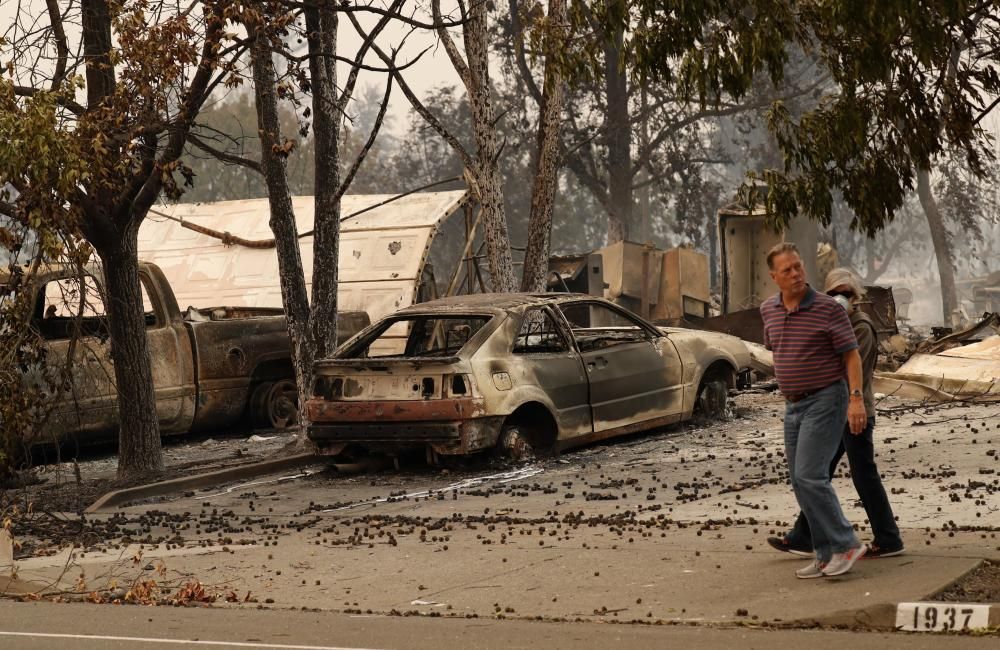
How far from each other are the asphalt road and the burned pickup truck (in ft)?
20.0

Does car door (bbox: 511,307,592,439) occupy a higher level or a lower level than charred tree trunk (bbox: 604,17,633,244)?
lower

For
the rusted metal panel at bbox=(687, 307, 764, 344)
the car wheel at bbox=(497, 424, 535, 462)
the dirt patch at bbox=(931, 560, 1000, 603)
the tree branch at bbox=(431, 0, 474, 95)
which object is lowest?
the dirt patch at bbox=(931, 560, 1000, 603)

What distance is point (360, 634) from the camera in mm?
7367

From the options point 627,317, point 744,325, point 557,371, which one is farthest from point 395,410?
point 744,325

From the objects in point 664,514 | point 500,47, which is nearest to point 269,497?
point 664,514

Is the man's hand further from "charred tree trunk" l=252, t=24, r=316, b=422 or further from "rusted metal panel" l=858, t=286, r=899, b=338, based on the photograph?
"rusted metal panel" l=858, t=286, r=899, b=338

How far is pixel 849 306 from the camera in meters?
8.34

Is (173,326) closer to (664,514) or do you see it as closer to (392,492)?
(392,492)

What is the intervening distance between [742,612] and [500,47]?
38383 mm

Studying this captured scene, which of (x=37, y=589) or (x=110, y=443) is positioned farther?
(x=110, y=443)

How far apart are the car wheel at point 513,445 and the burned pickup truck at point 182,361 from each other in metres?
3.78

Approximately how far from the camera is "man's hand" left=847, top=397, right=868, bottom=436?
26.1 feet

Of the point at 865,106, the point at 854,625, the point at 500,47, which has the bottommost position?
the point at 854,625

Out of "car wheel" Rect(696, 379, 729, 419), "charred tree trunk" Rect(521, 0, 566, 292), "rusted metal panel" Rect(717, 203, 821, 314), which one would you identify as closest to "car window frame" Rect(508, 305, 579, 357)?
"car wheel" Rect(696, 379, 729, 419)
